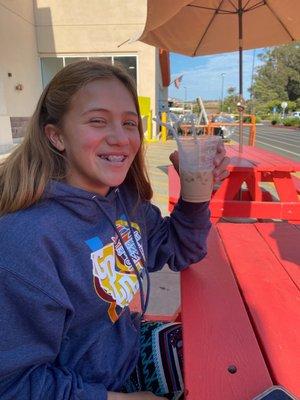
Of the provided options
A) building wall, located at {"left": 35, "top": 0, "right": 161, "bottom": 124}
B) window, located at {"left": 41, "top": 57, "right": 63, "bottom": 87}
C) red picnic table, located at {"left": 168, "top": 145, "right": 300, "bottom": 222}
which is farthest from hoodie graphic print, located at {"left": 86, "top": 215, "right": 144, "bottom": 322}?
window, located at {"left": 41, "top": 57, "right": 63, "bottom": 87}

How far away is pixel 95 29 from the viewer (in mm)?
14047

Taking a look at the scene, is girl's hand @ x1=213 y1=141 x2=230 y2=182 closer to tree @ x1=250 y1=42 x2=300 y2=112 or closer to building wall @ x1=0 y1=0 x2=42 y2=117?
building wall @ x1=0 y1=0 x2=42 y2=117

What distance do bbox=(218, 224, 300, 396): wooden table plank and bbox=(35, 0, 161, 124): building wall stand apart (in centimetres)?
1350

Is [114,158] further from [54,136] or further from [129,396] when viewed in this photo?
[129,396]

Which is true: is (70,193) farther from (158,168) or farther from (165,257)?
(158,168)

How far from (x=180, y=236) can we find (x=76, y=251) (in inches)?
21.6

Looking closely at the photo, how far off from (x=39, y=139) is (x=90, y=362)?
692mm

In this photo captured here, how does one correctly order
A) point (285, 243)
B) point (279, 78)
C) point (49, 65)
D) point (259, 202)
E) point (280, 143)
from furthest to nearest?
point (279, 78), point (280, 143), point (49, 65), point (259, 202), point (285, 243)

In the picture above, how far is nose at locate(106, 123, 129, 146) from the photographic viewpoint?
1.15 m

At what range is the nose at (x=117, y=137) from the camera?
1.15 metres

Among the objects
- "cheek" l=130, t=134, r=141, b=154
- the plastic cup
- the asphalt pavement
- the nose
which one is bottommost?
the asphalt pavement

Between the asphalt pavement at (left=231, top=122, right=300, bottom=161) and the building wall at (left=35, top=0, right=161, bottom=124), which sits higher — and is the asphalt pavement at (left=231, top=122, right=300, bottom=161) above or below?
below

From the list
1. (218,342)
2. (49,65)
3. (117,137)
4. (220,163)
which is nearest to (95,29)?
(49,65)

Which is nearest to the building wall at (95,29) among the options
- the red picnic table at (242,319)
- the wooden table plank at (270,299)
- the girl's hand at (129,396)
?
the wooden table plank at (270,299)
